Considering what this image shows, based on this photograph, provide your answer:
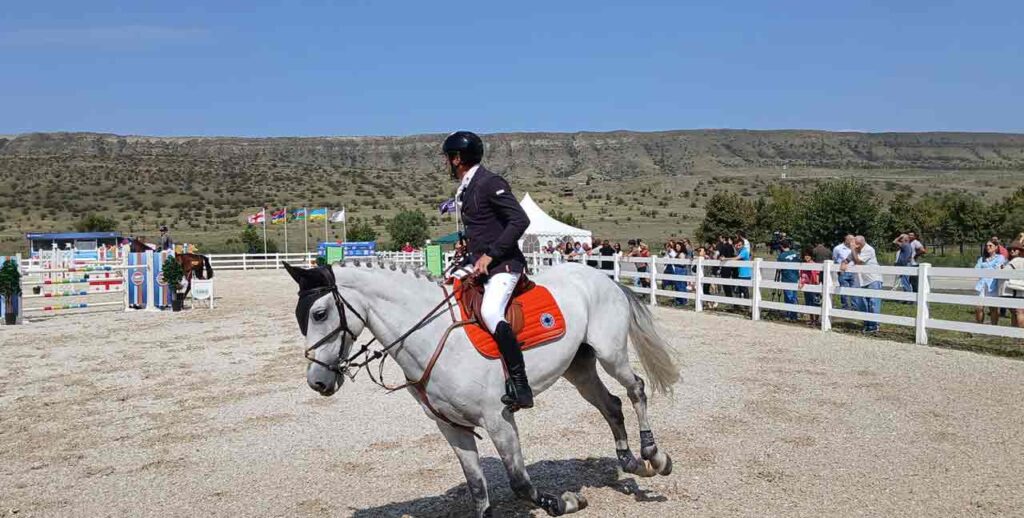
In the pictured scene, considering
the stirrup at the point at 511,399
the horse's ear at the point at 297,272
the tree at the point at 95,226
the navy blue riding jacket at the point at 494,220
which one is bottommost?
the stirrup at the point at 511,399

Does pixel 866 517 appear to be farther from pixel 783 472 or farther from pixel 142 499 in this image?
pixel 142 499

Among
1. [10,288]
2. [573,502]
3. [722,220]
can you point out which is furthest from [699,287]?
[722,220]

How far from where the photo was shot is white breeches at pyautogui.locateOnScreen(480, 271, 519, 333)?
15.6 feet

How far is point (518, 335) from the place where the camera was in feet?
16.1

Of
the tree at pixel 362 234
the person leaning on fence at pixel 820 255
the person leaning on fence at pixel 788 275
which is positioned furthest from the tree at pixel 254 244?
the person leaning on fence at pixel 820 255

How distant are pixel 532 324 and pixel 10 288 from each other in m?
16.4

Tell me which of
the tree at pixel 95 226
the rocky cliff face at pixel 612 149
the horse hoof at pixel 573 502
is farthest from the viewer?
the rocky cliff face at pixel 612 149

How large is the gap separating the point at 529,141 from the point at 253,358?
13311 cm

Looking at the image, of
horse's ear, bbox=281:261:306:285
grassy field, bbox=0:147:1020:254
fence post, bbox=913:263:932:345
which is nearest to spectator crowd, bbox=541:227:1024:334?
fence post, bbox=913:263:932:345

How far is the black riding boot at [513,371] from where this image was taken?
466cm

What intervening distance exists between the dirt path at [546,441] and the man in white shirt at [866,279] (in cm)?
236

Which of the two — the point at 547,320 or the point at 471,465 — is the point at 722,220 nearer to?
the point at 547,320

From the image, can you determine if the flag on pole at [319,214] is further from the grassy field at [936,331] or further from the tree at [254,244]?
the grassy field at [936,331]

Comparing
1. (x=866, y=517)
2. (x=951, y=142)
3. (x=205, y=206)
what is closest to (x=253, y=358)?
(x=866, y=517)
